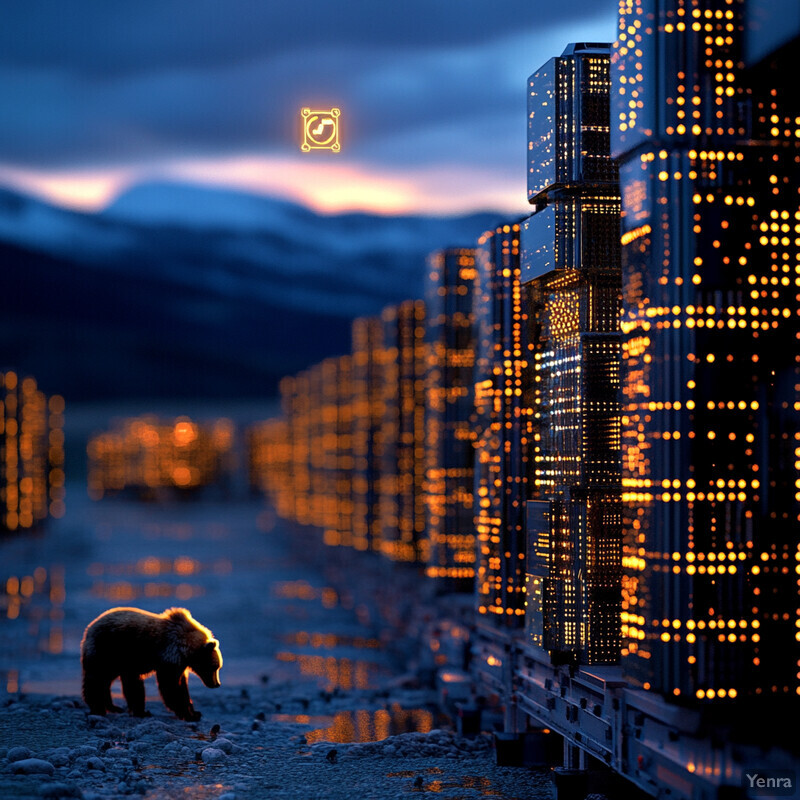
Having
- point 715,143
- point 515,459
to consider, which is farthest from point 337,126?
point 715,143

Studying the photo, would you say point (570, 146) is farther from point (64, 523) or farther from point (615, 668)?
point (64, 523)

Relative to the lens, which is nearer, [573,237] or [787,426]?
[787,426]

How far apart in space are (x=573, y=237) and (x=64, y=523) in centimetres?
13534

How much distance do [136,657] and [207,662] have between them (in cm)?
173

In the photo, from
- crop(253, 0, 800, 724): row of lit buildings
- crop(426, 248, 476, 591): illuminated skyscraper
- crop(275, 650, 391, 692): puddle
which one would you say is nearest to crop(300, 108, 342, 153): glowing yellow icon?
crop(253, 0, 800, 724): row of lit buildings

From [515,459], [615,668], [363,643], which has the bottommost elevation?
[363,643]

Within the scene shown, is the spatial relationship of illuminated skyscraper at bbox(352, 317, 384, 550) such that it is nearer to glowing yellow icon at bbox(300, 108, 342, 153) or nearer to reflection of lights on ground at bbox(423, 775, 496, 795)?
glowing yellow icon at bbox(300, 108, 342, 153)

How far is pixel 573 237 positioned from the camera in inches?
989

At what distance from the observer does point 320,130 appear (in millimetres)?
29984

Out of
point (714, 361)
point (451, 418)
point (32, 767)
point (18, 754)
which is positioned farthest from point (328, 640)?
point (714, 361)

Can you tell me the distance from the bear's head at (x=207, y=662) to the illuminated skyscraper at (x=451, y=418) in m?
19.9

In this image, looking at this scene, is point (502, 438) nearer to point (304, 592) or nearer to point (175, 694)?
point (175, 694)

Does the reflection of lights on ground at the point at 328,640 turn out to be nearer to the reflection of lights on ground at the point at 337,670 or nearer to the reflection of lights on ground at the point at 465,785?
the reflection of lights on ground at the point at 337,670

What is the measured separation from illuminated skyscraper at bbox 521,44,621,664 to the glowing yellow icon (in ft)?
18.1
